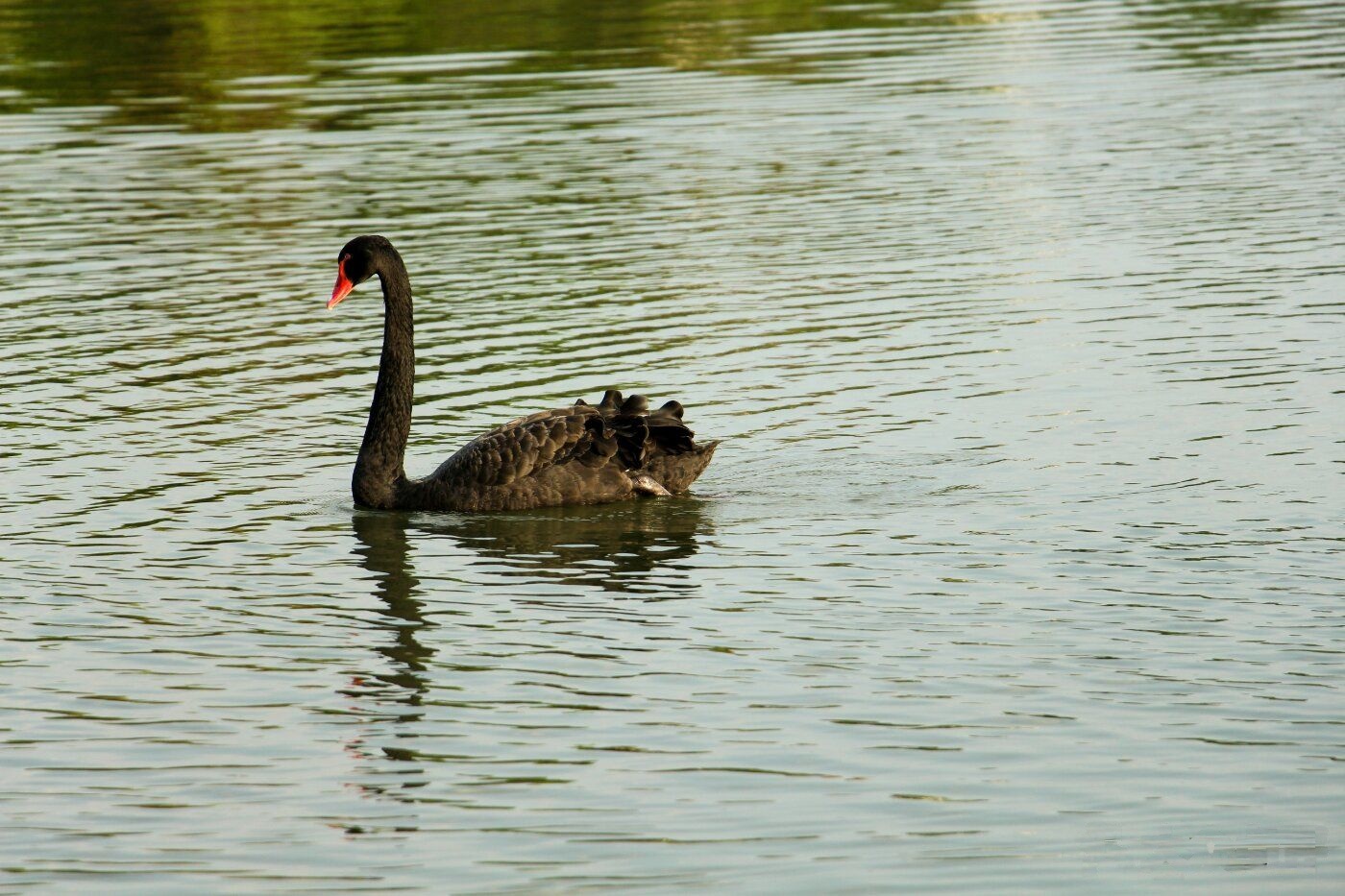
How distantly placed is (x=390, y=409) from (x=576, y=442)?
133cm

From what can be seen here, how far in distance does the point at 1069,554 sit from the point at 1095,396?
3987 millimetres

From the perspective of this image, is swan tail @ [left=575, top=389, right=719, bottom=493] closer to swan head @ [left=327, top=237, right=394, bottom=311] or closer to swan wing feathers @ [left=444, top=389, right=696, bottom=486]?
swan wing feathers @ [left=444, top=389, right=696, bottom=486]

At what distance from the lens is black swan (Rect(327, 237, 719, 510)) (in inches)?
483

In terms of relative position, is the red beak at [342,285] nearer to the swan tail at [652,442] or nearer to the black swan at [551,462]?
the black swan at [551,462]

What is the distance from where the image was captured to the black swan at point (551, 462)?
40.2 ft

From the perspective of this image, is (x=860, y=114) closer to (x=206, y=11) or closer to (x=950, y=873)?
(x=206, y=11)

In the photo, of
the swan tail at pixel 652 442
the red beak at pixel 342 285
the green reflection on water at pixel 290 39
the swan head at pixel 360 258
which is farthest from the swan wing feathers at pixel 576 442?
the green reflection on water at pixel 290 39

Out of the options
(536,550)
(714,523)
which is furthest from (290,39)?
(536,550)

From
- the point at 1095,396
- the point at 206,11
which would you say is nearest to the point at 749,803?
the point at 1095,396

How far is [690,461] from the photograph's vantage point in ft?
41.1

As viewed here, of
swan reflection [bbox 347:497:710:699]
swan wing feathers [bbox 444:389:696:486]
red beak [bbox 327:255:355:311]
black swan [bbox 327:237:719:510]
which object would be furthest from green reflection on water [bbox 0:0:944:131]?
swan reflection [bbox 347:497:710:699]

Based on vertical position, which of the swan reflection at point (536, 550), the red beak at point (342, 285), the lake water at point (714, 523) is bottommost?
the swan reflection at point (536, 550)

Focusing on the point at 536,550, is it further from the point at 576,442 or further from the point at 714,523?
the point at 714,523

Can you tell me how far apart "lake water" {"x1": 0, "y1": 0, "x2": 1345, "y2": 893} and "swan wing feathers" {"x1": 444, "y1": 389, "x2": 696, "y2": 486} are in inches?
12.8
